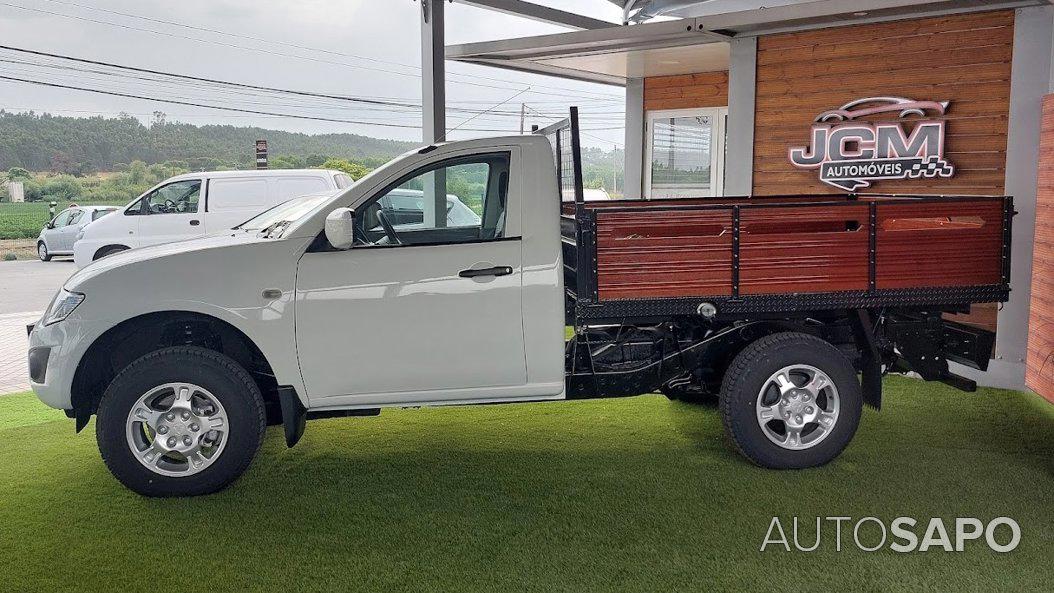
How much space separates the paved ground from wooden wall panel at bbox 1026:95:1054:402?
8214 mm

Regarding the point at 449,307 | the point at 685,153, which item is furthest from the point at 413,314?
the point at 685,153

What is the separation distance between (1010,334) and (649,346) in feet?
12.2

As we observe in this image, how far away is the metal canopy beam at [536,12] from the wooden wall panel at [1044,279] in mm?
6118

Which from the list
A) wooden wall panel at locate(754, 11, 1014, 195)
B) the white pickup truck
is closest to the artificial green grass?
the white pickup truck

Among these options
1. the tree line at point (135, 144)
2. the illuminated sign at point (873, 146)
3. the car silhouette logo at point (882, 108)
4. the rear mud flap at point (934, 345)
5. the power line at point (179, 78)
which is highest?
the power line at point (179, 78)

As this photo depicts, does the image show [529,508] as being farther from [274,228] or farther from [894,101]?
[894,101]

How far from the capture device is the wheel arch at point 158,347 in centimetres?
427

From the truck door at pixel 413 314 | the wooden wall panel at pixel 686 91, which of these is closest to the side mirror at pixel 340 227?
the truck door at pixel 413 314

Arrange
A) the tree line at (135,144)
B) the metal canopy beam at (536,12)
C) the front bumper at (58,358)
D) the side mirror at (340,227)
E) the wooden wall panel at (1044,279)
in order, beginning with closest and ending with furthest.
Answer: the side mirror at (340,227), the front bumper at (58,358), the wooden wall panel at (1044,279), the metal canopy beam at (536,12), the tree line at (135,144)

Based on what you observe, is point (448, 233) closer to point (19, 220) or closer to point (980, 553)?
point (980, 553)

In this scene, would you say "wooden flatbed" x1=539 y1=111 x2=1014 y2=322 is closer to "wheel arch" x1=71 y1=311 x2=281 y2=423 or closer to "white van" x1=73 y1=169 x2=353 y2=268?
"wheel arch" x1=71 y1=311 x2=281 y2=423

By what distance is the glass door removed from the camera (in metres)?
12.2

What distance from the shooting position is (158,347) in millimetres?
4512

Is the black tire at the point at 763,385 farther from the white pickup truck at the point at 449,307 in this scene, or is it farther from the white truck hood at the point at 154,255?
the white truck hood at the point at 154,255
